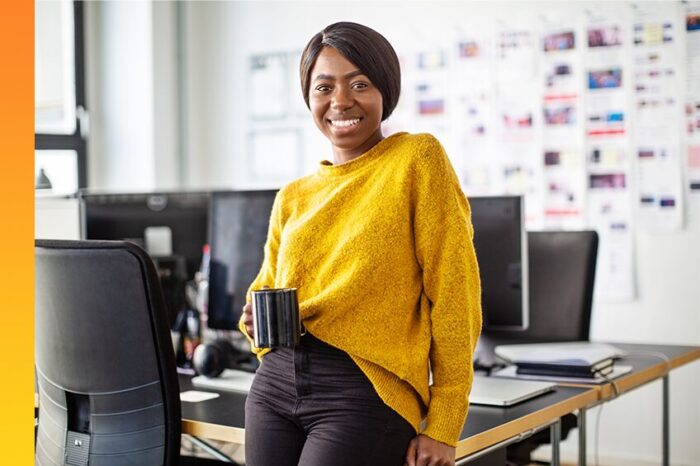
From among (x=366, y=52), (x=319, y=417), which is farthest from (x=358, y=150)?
(x=319, y=417)

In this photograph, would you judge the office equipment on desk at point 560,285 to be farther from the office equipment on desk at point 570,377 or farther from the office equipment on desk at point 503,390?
the office equipment on desk at point 503,390

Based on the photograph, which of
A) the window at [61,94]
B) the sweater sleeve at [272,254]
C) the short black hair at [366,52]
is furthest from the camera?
the window at [61,94]

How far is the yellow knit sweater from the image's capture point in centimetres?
128

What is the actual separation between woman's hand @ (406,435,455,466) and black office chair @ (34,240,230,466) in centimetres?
61

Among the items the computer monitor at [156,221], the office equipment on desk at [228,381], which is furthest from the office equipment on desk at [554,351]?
the computer monitor at [156,221]

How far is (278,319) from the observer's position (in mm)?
1309

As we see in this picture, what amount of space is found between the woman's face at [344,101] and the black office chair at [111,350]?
483mm

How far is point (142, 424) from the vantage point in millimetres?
1726

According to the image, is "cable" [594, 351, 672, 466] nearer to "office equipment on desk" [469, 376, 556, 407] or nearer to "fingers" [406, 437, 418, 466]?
"office equipment on desk" [469, 376, 556, 407]

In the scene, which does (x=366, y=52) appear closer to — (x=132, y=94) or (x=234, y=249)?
(x=234, y=249)

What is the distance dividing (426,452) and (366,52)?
578 mm

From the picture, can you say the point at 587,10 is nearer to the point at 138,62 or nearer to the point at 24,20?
the point at 138,62

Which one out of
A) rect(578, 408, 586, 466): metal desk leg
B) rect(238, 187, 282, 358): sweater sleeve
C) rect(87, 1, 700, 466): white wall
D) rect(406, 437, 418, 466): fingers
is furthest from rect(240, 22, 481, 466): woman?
rect(87, 1, 700, 466): white wall

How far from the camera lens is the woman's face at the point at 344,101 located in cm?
137
